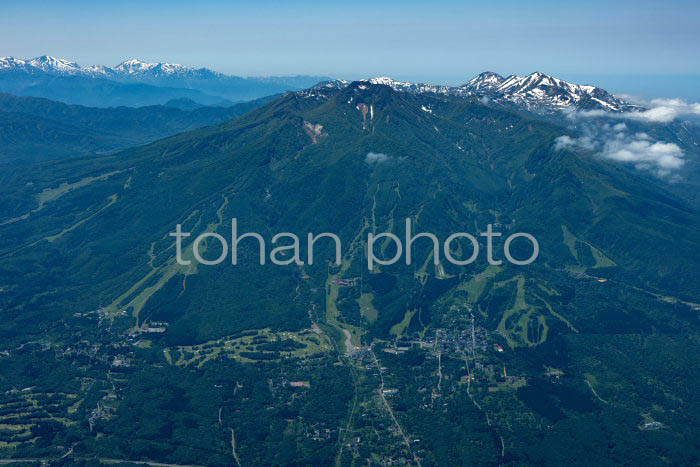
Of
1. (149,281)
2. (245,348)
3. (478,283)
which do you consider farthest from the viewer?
(478,283)

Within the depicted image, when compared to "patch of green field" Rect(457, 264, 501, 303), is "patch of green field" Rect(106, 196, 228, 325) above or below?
below

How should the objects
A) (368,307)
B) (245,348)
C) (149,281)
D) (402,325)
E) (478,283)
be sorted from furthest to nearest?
(478,283) → (149,281) → (368,307) → (402,325) → (245,348)

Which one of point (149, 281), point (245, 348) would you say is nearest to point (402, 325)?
point (245, 348)

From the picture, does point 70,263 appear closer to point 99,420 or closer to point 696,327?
point 99,420

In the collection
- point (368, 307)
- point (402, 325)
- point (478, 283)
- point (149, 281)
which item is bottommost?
point (402, 325)

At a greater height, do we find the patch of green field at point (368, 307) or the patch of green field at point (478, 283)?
the patch of green field at point (478, 283)

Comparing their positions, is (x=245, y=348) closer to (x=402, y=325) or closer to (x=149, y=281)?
(x=402, y=325)

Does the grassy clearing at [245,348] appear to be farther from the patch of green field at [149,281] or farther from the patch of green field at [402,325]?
the patch of green field at [149,281]

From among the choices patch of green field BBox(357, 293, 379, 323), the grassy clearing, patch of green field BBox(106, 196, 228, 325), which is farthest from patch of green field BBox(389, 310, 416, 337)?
patch of green field BBox(106, 196, 228, 325)

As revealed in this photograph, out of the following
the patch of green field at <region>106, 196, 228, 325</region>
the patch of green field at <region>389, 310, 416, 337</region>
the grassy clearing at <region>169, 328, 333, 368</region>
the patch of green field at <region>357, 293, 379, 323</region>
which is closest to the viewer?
the grassy clearing at <region>169, 328, 333, 368</region>

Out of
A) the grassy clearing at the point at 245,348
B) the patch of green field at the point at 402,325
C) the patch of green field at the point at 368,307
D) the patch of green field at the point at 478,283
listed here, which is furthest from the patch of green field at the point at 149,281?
the patch of green field at the point at 478,283

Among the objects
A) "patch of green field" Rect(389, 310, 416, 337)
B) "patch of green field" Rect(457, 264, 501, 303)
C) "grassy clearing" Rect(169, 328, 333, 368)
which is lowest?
"grassy clearing" Rect(169, 328, 333, 368)

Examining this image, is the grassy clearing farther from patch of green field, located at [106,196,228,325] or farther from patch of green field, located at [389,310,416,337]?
patch of green field, located at [106,196,228,325]
